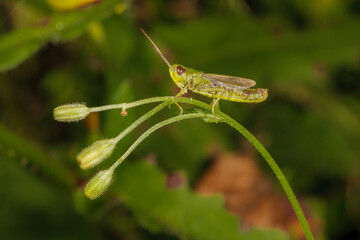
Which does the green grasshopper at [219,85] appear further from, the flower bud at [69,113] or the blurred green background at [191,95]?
the blurred green background at [191,95]

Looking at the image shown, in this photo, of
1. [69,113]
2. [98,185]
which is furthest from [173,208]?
[69,113]

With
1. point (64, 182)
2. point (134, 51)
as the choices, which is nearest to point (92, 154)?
point (64, 182)

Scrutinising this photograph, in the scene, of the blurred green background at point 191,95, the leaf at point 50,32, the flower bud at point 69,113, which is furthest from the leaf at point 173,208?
the flower bud at point 69,113

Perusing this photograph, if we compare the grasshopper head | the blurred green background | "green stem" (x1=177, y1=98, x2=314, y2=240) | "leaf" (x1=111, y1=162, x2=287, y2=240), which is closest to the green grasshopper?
the grasshopper head

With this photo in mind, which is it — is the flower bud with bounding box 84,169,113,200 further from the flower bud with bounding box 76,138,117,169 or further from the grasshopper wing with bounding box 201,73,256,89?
the grasshopper wing with bounding box 201,73,256,89

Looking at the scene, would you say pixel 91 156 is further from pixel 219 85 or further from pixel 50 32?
pixel 50 32
